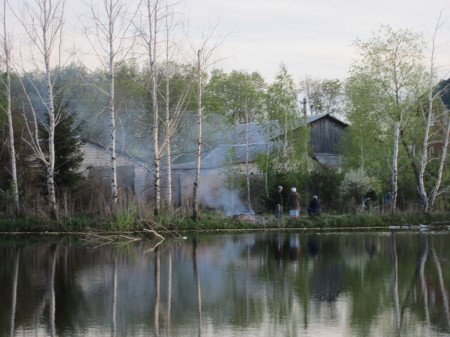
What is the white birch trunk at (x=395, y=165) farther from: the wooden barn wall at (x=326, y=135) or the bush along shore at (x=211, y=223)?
the wooden barn wall at (x=326, y=135)

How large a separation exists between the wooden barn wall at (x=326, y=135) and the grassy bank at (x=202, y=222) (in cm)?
2042

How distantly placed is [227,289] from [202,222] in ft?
62.1

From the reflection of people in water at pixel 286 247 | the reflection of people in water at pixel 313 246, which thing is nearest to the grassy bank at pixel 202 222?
the reflection of people in water at pixel 286 247

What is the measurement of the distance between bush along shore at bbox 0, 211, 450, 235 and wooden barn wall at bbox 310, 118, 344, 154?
2035 centimetres

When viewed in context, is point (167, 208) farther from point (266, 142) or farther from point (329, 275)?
point (329, 275)

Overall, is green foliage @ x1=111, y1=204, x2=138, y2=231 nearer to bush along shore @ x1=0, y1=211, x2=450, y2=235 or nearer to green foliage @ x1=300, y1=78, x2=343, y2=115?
bush along shore @ x1=0, y1=211, x2=450, y2=235

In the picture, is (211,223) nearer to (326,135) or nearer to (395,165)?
(395,165)

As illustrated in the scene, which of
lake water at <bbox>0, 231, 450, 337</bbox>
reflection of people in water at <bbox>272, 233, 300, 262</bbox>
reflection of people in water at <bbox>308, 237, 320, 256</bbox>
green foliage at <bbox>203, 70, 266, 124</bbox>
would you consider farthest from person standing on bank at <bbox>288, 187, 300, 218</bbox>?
green foliage at <bbox>203, 70, 266, 124</bbox>

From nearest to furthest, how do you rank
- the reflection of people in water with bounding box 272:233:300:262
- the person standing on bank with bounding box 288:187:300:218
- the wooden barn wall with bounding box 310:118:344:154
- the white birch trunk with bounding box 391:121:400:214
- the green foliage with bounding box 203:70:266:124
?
1. the reflection of people in water with bounding box 272:233:300:262
2. the person standing on bank with bounding box 288:187:300:218
3. the white birch trunk with bounding box 391:121:400:214
4. the wooden barn wall with bounding box 310:118:344:154
5. the green foliage with bounding box 203:70:266:124

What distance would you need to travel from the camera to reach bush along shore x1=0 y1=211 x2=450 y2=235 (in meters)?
32.6

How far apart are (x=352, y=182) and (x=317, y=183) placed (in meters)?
2.20

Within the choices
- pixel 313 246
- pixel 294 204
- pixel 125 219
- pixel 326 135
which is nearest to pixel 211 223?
pixel 294 204

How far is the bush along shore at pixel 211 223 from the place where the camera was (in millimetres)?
32562

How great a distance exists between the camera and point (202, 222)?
35344 mm
